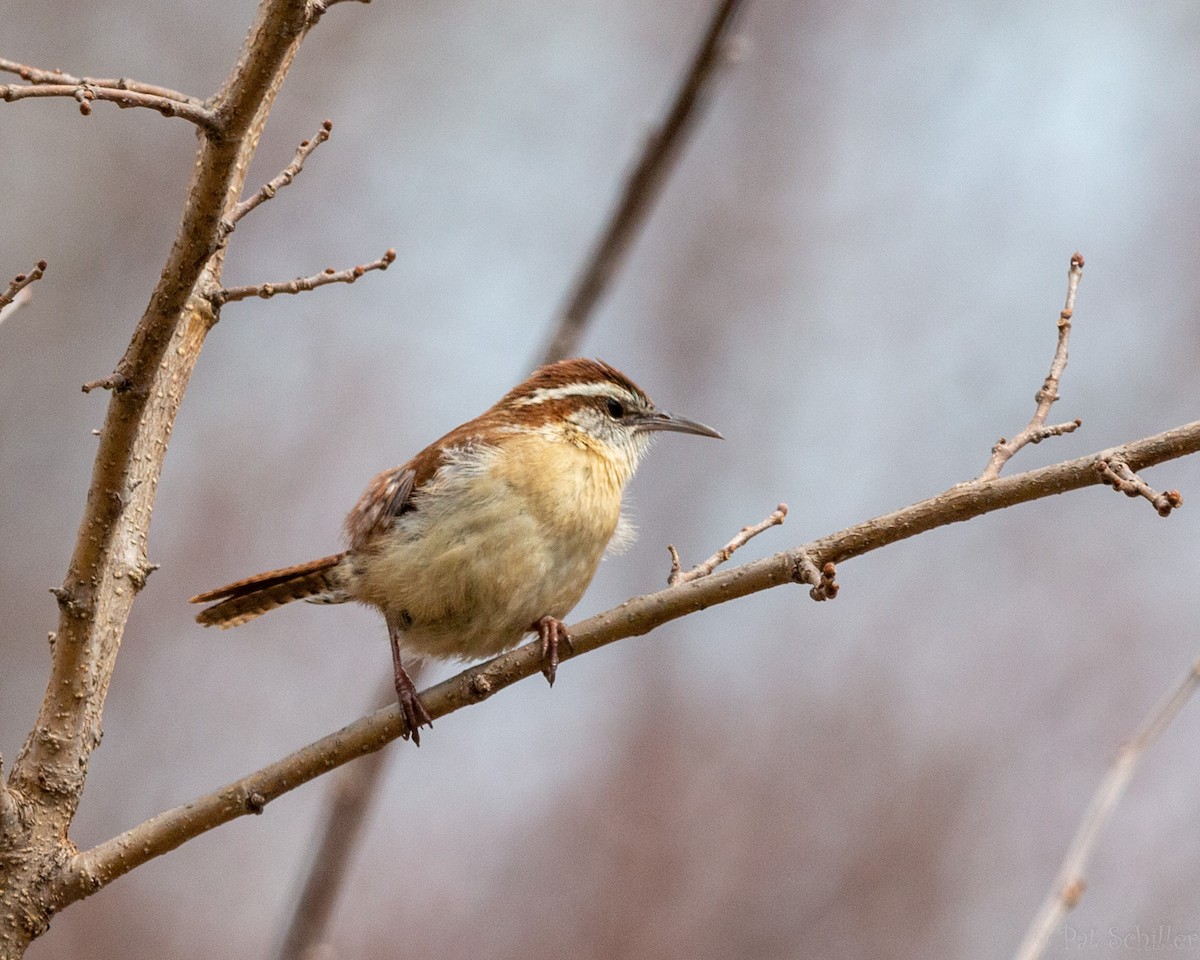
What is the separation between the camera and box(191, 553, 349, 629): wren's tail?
13.8 feet

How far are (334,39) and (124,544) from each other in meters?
7.09

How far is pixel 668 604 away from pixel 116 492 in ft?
4.00

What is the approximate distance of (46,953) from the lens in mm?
6609

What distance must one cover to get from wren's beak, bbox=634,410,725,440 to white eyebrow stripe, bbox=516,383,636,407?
0.32 feet

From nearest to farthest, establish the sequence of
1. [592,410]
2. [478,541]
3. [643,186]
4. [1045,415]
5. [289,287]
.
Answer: [289,287], [1045,415], [643,186], [478,541], [592,410]

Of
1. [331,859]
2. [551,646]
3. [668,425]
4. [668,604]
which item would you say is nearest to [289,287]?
[668,604]

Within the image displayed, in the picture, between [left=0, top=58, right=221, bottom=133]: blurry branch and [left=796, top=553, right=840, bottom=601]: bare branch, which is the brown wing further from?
[left=0, top=58, right=221, bottom=133]: blurry branch

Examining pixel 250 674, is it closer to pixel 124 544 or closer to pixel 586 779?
pixel 586 779

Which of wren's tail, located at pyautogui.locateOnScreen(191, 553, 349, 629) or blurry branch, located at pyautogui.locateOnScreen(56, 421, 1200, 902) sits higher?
wren's tail, located at pyautogui.locateOnScreen(191, 553, 349, 629)

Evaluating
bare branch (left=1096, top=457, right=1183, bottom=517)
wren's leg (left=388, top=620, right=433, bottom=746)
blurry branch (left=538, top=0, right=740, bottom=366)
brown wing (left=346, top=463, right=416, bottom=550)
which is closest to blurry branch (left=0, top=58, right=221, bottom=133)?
blurry branch (left=538, top=0, right=740, bottom=366)

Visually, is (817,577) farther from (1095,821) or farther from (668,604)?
(1095,821)

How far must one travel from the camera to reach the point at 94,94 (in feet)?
7.70

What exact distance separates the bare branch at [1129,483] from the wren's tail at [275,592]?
2.43 metres

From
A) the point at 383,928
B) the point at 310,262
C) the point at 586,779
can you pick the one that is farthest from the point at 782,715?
the point at 310,262
